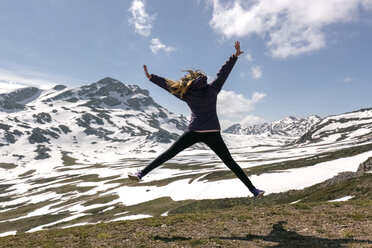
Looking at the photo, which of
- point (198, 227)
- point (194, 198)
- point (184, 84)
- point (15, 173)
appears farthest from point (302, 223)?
point (15, 173)

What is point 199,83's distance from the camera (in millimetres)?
7750

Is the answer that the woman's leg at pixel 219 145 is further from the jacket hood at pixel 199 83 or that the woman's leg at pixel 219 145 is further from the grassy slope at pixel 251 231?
the grassy slope at pixel 251 231

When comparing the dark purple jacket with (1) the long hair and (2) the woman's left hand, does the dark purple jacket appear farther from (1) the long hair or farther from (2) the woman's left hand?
(2) the woman's left hand

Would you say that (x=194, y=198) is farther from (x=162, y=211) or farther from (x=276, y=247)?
(x=276, y=247)

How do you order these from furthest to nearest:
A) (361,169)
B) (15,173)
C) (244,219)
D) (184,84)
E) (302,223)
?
(15,173), (361,169), (244,219), (302,223), (184,84)

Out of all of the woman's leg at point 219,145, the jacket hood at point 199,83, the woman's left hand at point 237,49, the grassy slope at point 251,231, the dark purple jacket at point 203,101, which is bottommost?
the grassy slope at point 251,231

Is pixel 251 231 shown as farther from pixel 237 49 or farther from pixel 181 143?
pixel 237 49

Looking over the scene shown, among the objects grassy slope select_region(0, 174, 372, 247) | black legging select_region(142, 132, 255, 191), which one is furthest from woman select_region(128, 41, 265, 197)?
grassy slope select_region(0, 174, 372, 247)

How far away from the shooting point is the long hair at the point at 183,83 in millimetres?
7802

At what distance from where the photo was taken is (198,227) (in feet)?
37.9

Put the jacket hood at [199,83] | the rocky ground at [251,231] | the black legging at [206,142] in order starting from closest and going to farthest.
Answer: the jacket hood at [199,83], the black legging at [206,142], the rocky ground at [251,231]

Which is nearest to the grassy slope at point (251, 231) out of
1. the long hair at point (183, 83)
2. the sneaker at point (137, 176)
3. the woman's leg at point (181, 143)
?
the sneaker at point (137, 176)

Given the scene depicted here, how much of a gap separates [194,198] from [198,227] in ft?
169

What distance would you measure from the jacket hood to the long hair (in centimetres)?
10
